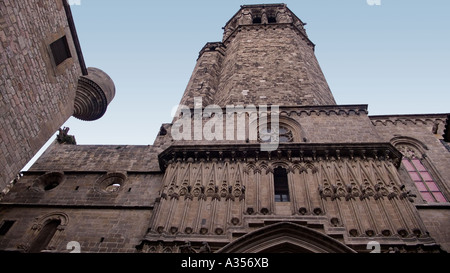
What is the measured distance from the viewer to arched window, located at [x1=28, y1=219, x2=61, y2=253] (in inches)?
338

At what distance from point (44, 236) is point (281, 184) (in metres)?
6.29

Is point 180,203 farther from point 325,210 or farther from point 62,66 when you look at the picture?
point 62,66

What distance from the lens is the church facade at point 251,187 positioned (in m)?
7.88

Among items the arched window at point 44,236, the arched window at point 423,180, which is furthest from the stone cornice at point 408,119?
the arched window at point 44,236

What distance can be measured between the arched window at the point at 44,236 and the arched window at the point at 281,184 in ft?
19.1

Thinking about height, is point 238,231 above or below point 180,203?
below

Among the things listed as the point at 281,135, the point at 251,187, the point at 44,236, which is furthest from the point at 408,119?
the point at 44,236

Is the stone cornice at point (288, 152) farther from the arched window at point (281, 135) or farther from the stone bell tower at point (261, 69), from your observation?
the stone bell tower at point (261, 69)

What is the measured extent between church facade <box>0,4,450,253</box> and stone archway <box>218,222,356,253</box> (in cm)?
2

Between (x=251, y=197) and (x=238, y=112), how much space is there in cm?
421

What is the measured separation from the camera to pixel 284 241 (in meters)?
7.81

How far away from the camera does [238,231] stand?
793cm

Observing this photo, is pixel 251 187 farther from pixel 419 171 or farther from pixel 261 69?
pixel 261 69
